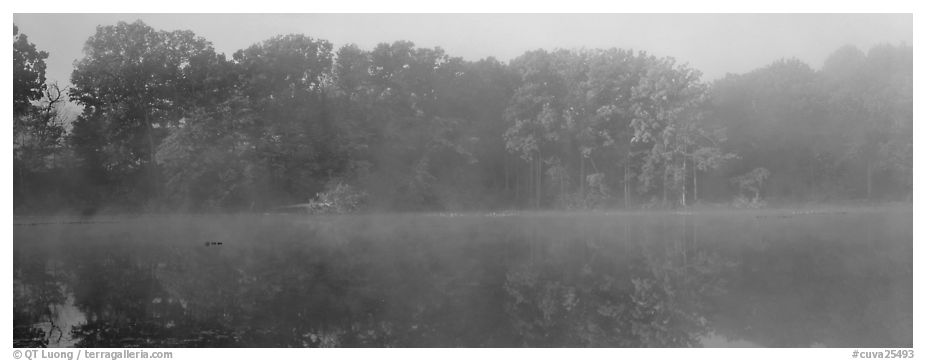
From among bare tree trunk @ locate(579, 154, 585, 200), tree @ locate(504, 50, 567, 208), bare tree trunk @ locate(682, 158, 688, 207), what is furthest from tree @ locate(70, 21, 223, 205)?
bare tree trunk @ locate(682, 158, 688, 207)

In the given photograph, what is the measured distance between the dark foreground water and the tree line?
1606 centimetres

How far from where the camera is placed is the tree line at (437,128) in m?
37.9

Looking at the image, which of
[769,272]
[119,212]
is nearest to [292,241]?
[769,272]

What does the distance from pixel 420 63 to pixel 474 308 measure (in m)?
35.1

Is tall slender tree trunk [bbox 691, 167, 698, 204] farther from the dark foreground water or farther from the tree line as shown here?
the dark foreground water

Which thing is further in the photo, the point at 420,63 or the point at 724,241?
the point at 420,63

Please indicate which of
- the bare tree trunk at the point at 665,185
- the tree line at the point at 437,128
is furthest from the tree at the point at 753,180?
the bare tree trunk at the point at 665,185

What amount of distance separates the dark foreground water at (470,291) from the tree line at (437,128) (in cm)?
1606

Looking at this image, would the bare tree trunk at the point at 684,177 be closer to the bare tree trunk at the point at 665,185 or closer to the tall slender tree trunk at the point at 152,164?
the bare tree trunk at the point at 665,185

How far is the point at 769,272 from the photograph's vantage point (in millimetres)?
14375

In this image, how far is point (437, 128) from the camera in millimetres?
44344

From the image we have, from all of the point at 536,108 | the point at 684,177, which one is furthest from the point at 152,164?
the point at 684,177

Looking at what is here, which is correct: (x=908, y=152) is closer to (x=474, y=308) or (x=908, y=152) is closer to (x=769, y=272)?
(x=769, y=272)

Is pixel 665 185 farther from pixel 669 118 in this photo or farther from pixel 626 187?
pixel 669 118
